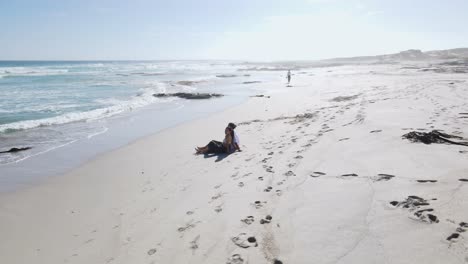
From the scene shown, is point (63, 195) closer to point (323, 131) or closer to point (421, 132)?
point (323, 131)

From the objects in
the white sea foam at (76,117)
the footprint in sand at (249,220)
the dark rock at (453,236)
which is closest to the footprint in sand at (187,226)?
the footprint in sand at (249,220)

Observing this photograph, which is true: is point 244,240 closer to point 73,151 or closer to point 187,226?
point 187,226

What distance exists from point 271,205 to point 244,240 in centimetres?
94

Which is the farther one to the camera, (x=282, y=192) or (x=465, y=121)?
(x=465, y=121)

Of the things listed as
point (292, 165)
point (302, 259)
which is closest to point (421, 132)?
point (292, 165)

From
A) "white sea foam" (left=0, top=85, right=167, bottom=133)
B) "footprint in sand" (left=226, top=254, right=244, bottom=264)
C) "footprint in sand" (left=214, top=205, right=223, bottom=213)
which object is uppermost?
"footprint in sand" (left=226, top=254, right=244, bottom=264)

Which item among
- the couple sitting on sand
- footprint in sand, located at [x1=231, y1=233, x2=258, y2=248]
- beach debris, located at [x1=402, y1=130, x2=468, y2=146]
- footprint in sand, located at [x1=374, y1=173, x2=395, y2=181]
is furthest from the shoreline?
beach debris, located at [x1=402, y1=130, x2=468, y2=146]

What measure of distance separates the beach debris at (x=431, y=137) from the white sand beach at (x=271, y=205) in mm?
185

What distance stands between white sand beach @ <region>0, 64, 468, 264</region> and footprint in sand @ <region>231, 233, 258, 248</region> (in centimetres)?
2

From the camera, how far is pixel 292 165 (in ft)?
19.7

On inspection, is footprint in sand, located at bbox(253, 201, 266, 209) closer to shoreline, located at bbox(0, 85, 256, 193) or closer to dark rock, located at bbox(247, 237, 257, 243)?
dark rock, located at bbox(247, 237, 257, 243)

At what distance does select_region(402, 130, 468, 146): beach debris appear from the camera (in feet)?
19.0

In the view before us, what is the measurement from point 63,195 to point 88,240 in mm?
2392

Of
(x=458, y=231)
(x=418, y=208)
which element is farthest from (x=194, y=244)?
(x=458, y=231)
